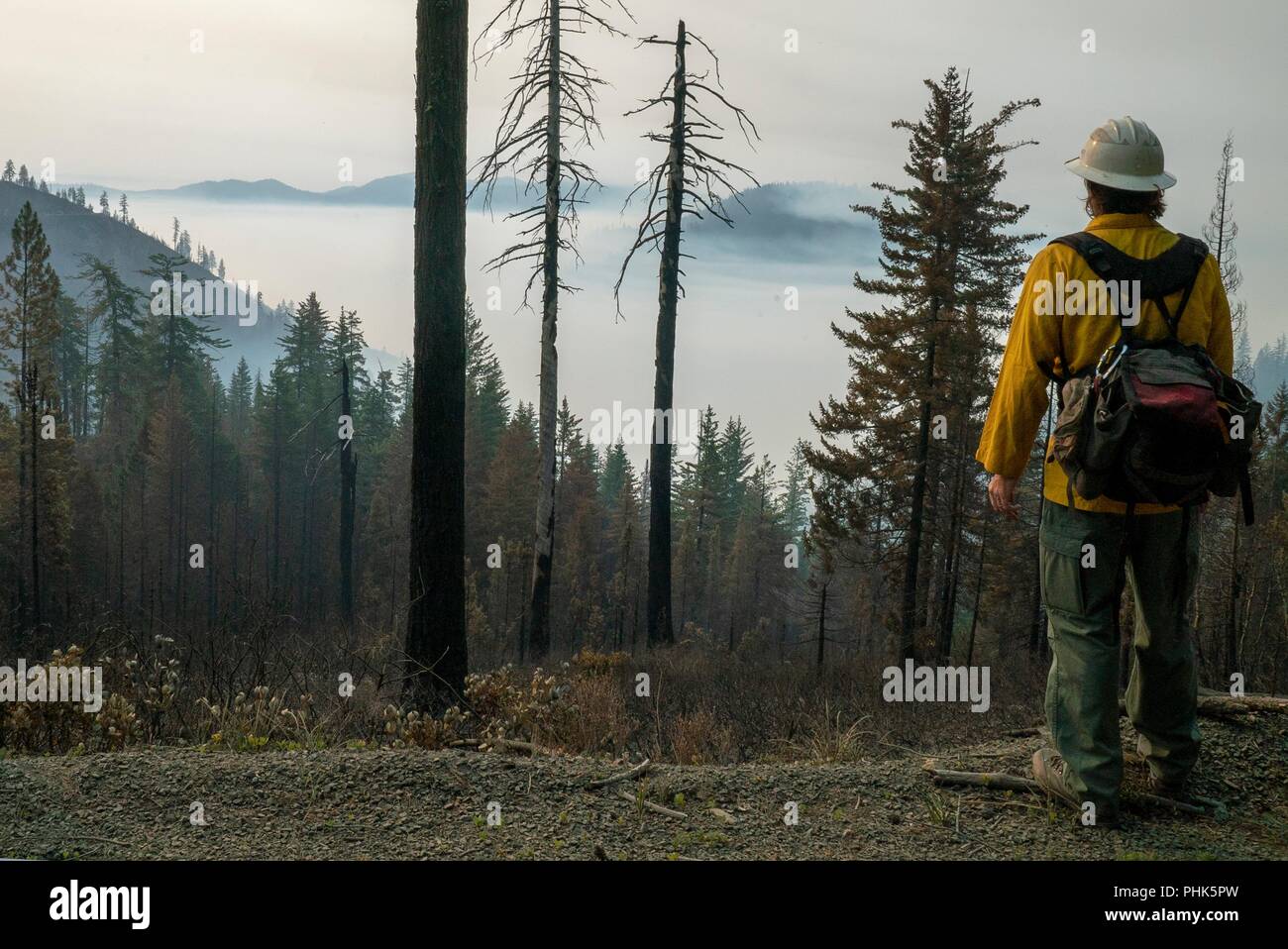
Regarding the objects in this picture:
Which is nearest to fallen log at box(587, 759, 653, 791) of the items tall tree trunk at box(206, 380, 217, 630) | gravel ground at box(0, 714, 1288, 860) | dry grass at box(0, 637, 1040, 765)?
gravel ground at box(0, 714, 1288, 860)

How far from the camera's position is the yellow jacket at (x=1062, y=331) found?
4.37 meters

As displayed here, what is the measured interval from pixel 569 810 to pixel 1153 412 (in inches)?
125

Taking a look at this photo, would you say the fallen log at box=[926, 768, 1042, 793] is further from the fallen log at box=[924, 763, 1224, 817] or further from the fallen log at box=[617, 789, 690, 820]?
the fallen log at box=[617, 789, 690, 820]

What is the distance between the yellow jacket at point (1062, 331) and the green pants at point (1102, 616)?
12 cm

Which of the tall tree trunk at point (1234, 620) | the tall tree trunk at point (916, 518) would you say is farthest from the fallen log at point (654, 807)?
the tall tree trunk at point (916, 518)

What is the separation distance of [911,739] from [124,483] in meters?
63.7

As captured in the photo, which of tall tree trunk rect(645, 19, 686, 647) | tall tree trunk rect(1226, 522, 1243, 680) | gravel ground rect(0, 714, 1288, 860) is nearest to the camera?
gravel ground rect(0, 714, 1288, 860)

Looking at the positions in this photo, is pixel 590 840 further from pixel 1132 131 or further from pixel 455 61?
pixel 455 61

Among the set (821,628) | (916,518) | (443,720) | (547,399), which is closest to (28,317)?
(547,399)

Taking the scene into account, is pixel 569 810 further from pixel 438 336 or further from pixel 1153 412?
pixel 438 336

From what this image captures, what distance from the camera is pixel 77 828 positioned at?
4457 millimetres

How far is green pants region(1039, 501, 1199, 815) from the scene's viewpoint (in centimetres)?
438

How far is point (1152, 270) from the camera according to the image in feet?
14.2

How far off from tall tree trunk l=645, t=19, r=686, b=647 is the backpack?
17.7m
